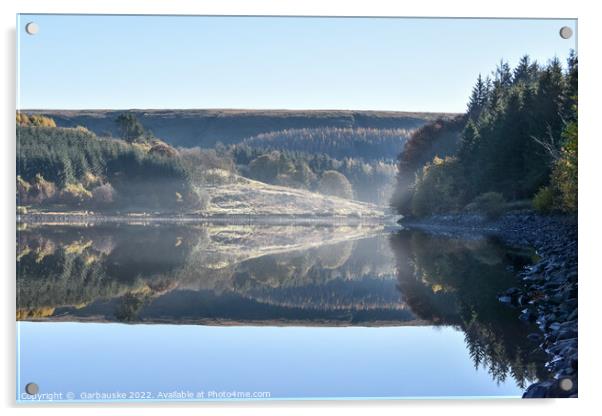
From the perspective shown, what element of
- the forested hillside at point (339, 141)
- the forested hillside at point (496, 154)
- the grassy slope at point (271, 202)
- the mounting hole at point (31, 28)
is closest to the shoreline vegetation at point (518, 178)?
the forested hillside at point (496, 154)

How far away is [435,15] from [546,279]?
336 centimetres

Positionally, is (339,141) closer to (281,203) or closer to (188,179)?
(281,203)

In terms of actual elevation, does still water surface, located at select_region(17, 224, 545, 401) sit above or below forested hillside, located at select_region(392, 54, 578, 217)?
below

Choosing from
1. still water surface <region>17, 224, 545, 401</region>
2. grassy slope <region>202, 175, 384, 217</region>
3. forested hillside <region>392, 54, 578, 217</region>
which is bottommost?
still water surface <region>17, 224, 545, 401</region>

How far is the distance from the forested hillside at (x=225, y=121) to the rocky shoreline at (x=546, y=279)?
4.29ft

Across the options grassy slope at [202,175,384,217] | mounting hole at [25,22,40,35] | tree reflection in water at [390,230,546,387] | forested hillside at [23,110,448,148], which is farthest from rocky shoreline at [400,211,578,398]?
mounting hole at [25,22,40,35]

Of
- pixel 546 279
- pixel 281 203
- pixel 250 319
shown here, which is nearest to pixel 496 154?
pixel 546 279

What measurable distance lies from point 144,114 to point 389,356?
11.1 ft

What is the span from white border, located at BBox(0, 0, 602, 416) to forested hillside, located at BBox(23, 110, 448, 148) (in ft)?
3.53

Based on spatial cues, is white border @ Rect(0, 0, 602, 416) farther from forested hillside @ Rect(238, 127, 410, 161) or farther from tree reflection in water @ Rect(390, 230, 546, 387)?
forested hillside @ Rect(238, 127, 410, 161)

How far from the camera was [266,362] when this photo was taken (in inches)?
336

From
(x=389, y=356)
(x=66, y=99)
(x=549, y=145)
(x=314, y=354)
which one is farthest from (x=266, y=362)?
(x=549, y=145)

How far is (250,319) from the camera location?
911 cm

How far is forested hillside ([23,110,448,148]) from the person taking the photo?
9.33m
